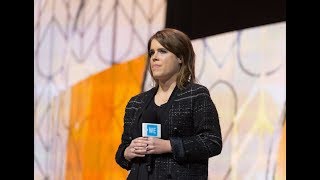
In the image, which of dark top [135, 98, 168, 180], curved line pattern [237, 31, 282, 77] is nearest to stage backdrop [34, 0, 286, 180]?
curved line pattern [237, 31, 282, 77]

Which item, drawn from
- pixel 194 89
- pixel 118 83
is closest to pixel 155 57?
pixel 194 89

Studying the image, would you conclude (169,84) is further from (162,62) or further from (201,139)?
(201,139)

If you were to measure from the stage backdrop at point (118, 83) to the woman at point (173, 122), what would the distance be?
2.52 ft

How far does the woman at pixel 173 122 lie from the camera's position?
5.17ft

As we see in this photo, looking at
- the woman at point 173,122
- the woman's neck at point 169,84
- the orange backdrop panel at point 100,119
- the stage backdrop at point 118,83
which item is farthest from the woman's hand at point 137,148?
the orange backdrop panel at point 100,119

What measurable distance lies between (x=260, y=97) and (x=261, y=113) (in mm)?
74

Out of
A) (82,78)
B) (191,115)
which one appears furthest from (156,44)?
(82,78)

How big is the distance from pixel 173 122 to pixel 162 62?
8.0 inches

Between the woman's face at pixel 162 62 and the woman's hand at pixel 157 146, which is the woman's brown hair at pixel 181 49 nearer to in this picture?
the woman's face at pixel 162 62

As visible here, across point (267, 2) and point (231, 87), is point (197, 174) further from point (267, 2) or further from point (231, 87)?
point (267, 2)

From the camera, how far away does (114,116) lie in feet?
9.58

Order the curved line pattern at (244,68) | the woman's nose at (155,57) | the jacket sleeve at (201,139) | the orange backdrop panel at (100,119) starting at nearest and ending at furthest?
the jacket sleeve at (201,139) < the woman's nose at (155,57) < the curved line pattern at (244,68) < the orange backdrop panel at (100,119)

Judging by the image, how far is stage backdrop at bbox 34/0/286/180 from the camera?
2.35 metres
